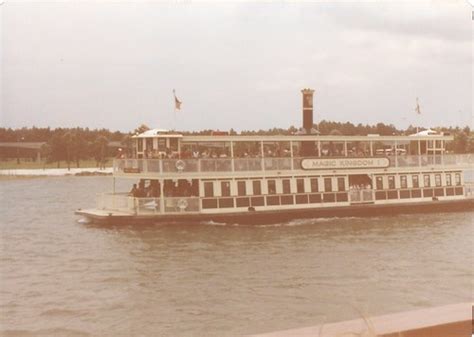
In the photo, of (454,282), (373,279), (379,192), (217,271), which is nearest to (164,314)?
(217,271)

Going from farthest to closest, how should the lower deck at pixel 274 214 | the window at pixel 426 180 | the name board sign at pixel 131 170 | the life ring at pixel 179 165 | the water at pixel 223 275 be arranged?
the window at pixel 426 180
the name board sign at pixel 131 170
the life ring at pixel 179 165
the lower deck at pixel 274 214
the water at pixel 223 275

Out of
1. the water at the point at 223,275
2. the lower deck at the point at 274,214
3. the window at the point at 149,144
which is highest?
the window at the point at 149,144

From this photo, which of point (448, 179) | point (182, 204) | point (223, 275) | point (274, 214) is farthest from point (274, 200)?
point (448, 179)

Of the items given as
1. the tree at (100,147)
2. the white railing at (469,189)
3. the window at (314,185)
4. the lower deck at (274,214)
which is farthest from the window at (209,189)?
the tree at (100,147)

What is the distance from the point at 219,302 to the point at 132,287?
301 centimetres

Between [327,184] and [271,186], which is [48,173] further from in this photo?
[327,184]

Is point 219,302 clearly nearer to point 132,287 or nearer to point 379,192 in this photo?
point 132,287

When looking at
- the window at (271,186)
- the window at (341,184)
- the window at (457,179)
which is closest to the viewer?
the window at (271,186)

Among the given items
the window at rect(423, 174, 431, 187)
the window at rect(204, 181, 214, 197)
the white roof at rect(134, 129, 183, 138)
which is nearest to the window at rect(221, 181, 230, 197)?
the window at rect(204, 181, 214, 197)

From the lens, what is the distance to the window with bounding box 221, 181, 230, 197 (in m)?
26.5

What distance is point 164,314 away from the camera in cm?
1391

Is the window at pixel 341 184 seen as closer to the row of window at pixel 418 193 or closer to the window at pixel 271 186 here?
the row of window at pixel 418 193

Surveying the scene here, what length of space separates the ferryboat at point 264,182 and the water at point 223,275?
0.81 meters

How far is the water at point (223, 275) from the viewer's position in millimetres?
13484
